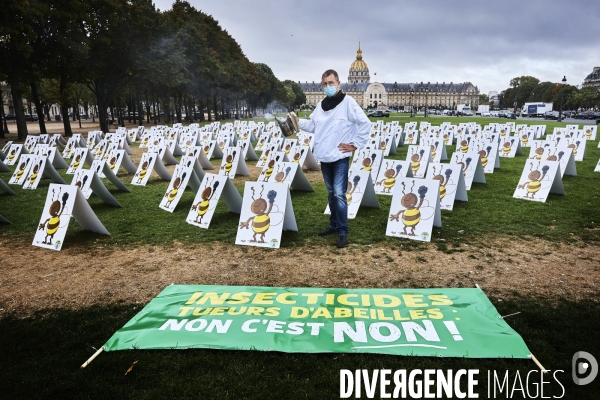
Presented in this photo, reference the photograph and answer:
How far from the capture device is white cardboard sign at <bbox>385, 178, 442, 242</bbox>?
5.88 meters

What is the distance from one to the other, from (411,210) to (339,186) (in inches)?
52.0

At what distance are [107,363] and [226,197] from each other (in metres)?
4.30

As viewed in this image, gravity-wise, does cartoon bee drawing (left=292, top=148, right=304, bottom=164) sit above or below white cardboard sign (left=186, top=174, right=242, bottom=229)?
above

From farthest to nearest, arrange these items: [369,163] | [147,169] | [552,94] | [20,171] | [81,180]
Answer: [552,94], [20,171], [147,169], [369,163], [81,180]

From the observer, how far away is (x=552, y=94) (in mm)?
97000

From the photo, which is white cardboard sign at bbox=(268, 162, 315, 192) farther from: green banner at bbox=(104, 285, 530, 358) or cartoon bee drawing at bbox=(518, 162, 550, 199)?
cartoon bee drawing at bbox=(518, 162, 550, 199)

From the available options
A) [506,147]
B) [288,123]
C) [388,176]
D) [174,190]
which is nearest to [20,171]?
[174,190]

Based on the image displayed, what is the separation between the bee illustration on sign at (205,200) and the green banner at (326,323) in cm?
266

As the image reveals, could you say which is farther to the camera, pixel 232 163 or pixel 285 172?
pixel 232 163

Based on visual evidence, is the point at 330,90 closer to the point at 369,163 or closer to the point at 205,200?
the point at 205,200

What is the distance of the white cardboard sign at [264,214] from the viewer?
18.6 feet

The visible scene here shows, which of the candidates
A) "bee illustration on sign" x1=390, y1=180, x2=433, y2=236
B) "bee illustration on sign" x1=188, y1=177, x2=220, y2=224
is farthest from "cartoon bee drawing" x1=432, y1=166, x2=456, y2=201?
"bee illustration on sign" x1=188, y1=177, x2=220, y2=224

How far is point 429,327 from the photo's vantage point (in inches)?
129

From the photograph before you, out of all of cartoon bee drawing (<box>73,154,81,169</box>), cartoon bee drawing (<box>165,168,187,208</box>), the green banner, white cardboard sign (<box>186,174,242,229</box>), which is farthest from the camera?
cartoon bee drawing (<box>73,154,81,169</box>)
